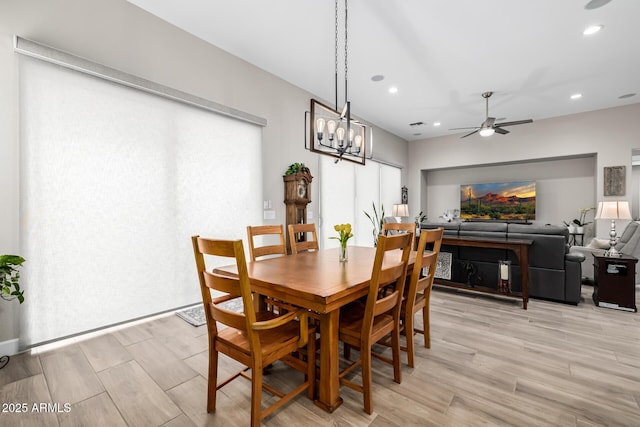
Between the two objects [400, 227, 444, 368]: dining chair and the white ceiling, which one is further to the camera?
the white ceiling

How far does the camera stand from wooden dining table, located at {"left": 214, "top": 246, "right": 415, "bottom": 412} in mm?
1437

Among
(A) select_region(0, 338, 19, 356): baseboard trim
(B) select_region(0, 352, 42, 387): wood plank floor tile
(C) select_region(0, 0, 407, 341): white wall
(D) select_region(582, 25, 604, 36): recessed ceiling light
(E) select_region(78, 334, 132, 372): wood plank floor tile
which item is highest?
(D) select_region(582, 25, 604, 36): recessed ceiling light

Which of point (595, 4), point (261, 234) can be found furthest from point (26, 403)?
point (595, 4)

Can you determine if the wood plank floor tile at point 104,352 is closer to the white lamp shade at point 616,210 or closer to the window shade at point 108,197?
the window shade at point 108,197

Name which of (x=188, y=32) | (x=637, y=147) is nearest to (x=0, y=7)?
(x=188, y=32)

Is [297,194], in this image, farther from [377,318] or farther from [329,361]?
[329,361]

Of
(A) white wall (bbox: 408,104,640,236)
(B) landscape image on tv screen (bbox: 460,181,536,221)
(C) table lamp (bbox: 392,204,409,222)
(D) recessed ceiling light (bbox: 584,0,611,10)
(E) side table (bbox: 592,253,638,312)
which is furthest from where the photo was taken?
(B) landscape image on tv screen (bbox: 460,181,536,221)

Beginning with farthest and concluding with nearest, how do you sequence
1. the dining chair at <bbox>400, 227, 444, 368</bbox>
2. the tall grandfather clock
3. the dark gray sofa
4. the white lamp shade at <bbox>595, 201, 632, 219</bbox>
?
the tall grandfather clock < the white lamp shade at <bbox>595, 201, 632, 219</bbox> < the dark gray sofa < the dining chair at <bbox>400, 227, 444, 368</bbox>

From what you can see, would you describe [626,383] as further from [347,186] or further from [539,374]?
[347,186]

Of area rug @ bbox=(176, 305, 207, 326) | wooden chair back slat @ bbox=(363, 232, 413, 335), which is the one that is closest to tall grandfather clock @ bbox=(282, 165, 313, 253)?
area rug @ bbox=(176, 305, 207, 326)

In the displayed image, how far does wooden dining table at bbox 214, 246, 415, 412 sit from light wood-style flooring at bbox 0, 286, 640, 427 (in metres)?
0.17

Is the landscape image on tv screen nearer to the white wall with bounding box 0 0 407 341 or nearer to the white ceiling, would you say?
the white ceiling

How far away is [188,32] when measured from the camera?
3.13 meters

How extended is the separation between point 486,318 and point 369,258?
5.37 feet
